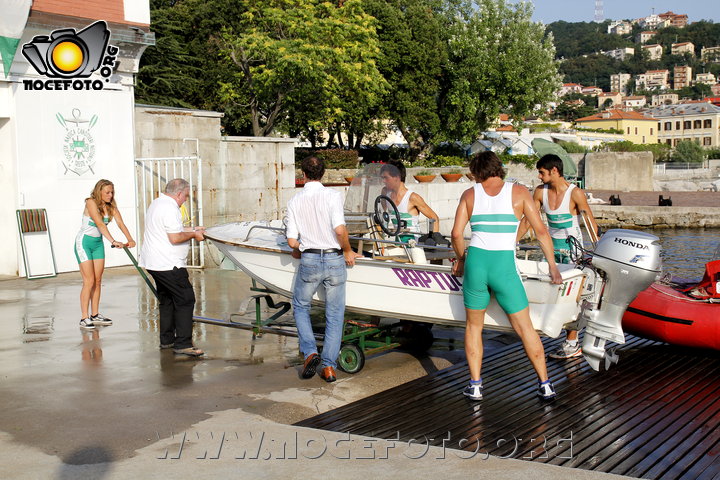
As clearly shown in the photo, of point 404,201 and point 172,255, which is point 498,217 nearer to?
point 404,201

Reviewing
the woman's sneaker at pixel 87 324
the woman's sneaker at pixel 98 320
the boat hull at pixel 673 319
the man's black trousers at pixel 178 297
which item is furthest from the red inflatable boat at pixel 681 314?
the woman's sneaker at pixel 87 324

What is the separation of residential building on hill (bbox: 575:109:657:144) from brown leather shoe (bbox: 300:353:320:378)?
136 meters

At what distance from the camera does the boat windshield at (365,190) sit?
26.8 feet

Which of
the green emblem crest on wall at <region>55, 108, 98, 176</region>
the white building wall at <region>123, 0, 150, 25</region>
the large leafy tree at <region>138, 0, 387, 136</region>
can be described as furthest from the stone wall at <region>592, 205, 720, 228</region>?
the green emblem crest on wall at <region>55, 108, 98, 176</region>

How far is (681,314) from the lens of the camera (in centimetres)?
753

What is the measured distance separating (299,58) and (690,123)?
12252 centimetres

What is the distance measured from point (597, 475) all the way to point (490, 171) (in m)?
2.46

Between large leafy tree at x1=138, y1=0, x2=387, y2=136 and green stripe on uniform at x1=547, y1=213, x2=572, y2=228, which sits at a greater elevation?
large leafy tree at x1=138, y1=0, x2=387, y2=136

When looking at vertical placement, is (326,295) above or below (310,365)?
above

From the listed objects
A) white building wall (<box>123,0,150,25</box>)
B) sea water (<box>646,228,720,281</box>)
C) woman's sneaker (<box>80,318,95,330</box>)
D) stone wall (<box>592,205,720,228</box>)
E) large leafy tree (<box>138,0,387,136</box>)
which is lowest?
sea water (<box>646,228,720,281</box>)

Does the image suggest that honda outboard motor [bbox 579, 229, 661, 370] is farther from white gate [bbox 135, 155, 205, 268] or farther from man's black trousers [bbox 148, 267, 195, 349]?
white gate [bbox 135, 155, 205, 268]

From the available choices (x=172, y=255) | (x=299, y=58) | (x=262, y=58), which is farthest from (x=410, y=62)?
(x=172, y=255)

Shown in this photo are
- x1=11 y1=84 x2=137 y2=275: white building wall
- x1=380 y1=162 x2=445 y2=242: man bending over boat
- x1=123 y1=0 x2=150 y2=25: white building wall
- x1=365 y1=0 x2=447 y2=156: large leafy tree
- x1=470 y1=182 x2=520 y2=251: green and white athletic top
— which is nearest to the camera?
x1=470 y1=182 x2=520 y2=251: green and white athletic top

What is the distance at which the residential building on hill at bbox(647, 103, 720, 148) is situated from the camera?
132 m
